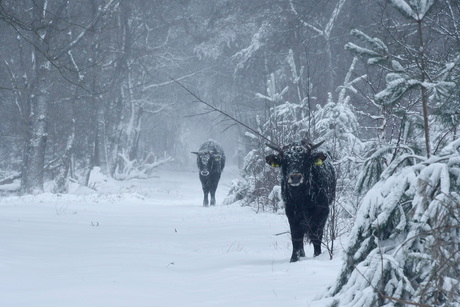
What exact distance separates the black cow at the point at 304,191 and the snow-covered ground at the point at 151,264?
0.36 meters

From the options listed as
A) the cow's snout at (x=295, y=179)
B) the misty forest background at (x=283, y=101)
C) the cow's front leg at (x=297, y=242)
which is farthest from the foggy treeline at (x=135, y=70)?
the cow's snout at (x=295, y=179)

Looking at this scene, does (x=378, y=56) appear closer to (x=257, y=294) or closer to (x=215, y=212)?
(x=257, y=294)

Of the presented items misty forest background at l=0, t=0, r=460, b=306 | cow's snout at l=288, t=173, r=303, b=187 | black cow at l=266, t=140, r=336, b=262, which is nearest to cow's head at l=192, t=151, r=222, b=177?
misty forest background at l=0, t=0, r=460, b=306

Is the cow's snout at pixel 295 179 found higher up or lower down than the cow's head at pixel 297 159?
lower down

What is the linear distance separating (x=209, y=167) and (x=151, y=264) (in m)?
13.1

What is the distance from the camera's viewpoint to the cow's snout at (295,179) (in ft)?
24.2

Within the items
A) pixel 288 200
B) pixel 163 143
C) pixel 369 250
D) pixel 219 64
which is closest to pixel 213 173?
pixel 288 200

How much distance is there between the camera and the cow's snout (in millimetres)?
7366

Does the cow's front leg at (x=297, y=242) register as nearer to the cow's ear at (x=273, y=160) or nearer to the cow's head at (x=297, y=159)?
the cow's head at (x=297, y=159)

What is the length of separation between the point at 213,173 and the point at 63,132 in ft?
28.2

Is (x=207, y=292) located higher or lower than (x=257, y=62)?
lower

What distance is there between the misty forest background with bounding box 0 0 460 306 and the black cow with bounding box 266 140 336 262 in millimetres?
286

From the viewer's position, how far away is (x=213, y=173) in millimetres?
20016

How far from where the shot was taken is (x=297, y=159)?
25.2 feet
